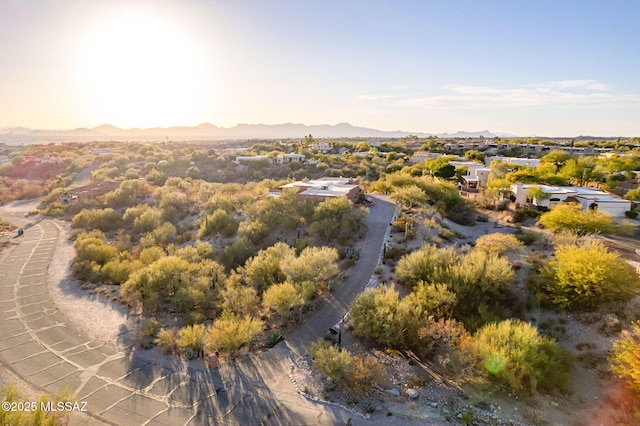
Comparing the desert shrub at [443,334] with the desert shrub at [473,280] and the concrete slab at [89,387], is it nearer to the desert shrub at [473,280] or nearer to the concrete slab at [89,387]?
the desert shrub at [473,280]

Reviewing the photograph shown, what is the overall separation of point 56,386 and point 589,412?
20.3 metres

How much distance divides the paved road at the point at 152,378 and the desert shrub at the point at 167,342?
30.3 inches

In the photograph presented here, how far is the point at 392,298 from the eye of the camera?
56.3 feet

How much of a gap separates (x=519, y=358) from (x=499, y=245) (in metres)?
9.99

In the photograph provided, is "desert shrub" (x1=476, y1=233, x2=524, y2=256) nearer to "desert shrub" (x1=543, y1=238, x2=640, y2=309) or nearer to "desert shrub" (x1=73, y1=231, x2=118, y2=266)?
"desert shrub" (x1=543, y1=238, x2=640, y2=309)

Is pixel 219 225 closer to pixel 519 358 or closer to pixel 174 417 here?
pixel 174 417

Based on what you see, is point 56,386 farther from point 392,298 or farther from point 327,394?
point 392,298

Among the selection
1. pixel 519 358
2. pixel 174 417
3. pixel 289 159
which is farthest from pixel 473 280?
pixel 289 159

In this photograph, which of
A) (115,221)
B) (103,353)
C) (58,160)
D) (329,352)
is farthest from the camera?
(58,160)

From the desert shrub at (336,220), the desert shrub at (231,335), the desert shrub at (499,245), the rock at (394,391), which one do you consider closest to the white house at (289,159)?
the desert shrub at (336,220)

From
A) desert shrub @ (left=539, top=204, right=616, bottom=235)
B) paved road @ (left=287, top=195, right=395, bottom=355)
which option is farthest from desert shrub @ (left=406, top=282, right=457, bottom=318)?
desert shrub @ (left=539, top=204, right=616, bottom=235)

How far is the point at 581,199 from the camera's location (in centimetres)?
3275

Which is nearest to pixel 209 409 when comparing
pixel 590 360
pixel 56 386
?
pixel 56 386

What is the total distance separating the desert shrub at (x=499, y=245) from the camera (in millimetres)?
22391
